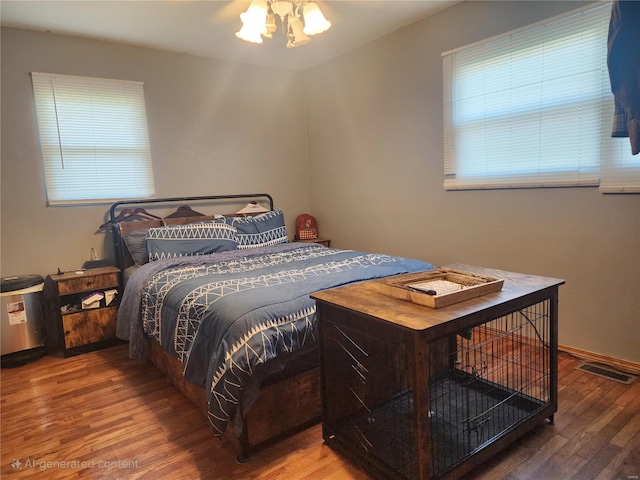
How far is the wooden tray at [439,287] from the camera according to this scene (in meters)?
1.52

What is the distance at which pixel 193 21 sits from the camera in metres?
3.09

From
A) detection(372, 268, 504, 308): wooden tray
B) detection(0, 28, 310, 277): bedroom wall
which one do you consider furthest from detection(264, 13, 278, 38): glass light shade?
detection(372, 268, 504, 308): wooden tray

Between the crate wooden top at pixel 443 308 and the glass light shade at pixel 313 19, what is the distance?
1.74m

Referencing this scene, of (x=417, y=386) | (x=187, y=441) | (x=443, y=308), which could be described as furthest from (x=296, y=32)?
(x=187, y=441)

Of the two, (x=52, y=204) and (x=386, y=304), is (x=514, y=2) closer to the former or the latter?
(x=386, y=304)

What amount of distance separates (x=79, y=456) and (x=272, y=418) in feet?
2.98

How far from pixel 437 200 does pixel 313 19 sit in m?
1.70

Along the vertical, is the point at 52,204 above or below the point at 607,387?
above

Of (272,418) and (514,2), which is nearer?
(272,418)

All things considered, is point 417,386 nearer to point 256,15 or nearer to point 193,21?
point 256,15

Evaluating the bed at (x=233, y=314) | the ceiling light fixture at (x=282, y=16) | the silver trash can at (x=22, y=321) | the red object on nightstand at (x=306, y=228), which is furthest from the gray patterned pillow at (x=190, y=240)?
the ceiling light fixture at (x=282, y=16)

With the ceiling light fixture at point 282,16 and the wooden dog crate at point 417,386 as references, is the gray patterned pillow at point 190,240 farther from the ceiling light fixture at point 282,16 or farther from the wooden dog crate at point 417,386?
the wooden dog crate at point 417,386

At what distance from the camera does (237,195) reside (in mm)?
4211

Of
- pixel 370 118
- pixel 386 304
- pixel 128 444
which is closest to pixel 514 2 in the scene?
pixel 370 118
